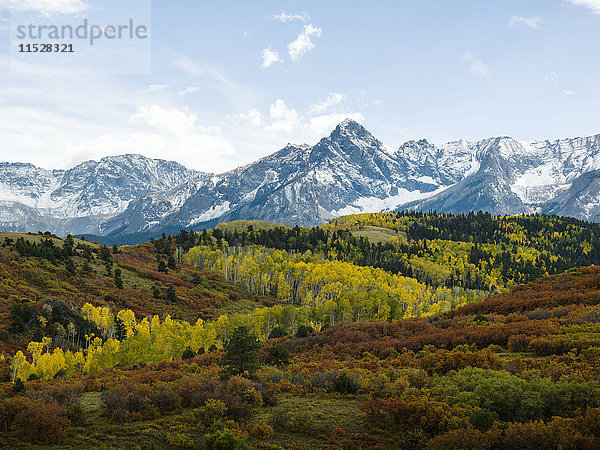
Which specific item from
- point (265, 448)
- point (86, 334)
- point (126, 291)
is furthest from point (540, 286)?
point (126, 291)

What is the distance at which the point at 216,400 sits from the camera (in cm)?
2566

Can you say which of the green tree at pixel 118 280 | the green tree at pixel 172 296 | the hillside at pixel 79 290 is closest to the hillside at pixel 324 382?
the hillside at pixel 79 290

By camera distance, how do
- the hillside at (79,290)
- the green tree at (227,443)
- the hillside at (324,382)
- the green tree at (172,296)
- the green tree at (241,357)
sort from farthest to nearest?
1. the green tree at (172,296)
2. the hillside at (79,290)
3. the green tree at (241,357)
4. the hillside at (324,382)
5. the green tree at (227,443)

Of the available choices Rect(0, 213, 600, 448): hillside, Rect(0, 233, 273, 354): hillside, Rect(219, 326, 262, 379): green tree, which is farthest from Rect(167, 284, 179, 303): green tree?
Rect(219, 326, 262, 379): green tree

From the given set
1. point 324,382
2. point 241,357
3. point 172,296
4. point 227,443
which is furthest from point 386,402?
point 172,296

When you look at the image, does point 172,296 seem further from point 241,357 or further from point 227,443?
point 227,443

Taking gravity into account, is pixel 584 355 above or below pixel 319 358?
above

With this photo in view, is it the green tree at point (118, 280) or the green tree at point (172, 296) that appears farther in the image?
the green tree at point (172, 296)

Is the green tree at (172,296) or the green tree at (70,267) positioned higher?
the green tree at (70,267)

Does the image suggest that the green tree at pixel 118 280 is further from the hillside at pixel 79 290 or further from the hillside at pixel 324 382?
the hillside at pixel 324 382

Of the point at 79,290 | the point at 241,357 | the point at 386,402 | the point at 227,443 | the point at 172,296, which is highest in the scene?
the point at 79,290

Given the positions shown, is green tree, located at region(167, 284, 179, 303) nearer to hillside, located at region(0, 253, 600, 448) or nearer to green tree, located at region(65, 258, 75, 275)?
green tree, located at region(65, 258, 75, 275)

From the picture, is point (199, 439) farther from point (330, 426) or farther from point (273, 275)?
point (273, 275)

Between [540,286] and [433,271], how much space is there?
5196 inches
